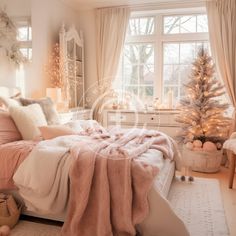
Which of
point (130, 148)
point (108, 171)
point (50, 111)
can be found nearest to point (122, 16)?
point (50, 111)

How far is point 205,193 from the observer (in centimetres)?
310

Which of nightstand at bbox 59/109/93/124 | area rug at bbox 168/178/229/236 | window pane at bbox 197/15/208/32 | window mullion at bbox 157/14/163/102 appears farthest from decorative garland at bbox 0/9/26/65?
window pane at bbox 197/15/208/32

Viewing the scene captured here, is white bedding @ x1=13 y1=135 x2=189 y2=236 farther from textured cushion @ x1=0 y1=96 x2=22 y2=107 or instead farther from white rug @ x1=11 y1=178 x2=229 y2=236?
textured cushion @ x1=0 y1=96 x2=22 y2=107

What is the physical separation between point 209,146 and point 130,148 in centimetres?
204

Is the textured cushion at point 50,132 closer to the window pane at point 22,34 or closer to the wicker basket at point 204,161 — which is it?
the window pane at point 22,34

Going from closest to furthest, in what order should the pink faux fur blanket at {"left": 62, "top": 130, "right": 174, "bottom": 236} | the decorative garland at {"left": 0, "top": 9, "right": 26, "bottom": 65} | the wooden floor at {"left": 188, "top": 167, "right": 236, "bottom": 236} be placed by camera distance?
the pink faux fur blanket at {"left": 62, "top": 130, "right": 174, "bottom": 236}
the wooden floor at {"left": 188, "top": 167, "right": 236, "bottom": 236}
the decorative garland at {"left": 0, "top": 9, "right": 26, "bottom": 65}

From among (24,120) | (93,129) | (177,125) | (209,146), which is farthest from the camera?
(177,125)

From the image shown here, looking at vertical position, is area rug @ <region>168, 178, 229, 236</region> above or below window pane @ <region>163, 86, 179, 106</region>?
below

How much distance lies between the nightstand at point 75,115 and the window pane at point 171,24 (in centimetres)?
205

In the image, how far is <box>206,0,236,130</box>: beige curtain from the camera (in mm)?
4418

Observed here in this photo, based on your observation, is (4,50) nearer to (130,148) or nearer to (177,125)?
(130,148)

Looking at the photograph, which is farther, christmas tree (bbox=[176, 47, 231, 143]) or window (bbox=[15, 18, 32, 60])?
christmas tree (bbox=[176, 47, 231, 143])

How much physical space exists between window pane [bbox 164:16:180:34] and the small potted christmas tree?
100 cm

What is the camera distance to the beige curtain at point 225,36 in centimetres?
442
